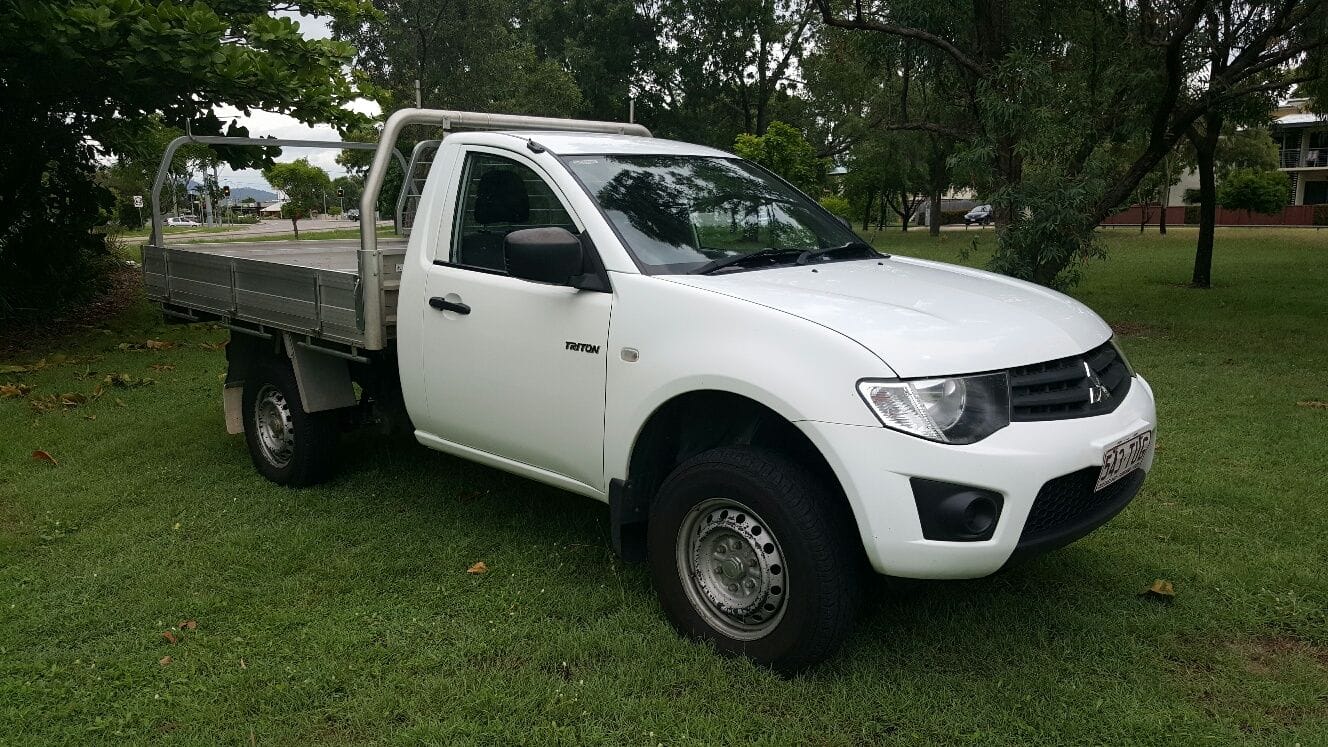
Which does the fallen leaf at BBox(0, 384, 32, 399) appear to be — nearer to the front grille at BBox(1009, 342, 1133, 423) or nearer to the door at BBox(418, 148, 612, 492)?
the door at BBox(418, 148, 612, 492)

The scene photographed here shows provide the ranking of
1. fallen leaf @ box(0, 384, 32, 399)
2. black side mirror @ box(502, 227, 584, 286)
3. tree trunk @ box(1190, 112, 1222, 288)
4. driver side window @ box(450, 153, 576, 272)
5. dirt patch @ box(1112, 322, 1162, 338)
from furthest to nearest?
tree trunk @ box(1190, 112, 1222, 288)
dirt patch @ box(1112, 322, 1162, 338)
fallen leaf @ box(0, 384, 32, 399)
driver side window @ box(450, 153, 576, 272)
black side mirror @ box(502, 227, 584, 286)

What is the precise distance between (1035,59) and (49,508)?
31.0 ft

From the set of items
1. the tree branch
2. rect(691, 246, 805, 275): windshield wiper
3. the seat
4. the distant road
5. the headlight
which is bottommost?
the distant road

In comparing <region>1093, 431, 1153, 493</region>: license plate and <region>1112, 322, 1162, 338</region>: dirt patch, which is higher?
<region>1093, 431, 1153, 493</region>: license plate

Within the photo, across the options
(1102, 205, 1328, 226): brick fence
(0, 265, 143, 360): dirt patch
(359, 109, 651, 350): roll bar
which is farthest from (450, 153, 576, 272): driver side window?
(1102, 205, 1328, 226): brick fence

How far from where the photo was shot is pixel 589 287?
4035 mm

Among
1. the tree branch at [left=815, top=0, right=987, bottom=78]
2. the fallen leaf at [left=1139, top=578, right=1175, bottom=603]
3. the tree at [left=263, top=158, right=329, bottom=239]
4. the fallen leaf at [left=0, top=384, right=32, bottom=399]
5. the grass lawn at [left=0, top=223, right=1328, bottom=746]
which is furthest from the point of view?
the tree at [left=263, top=158, right=329, bottom=239]

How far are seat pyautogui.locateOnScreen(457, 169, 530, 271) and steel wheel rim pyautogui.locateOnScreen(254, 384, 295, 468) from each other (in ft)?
6.29

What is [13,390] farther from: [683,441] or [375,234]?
[683,441]

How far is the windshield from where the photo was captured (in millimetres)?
4180

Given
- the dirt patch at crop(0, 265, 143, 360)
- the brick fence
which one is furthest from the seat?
the brick fence

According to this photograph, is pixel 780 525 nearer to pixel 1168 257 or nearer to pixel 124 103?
pixel 124 103

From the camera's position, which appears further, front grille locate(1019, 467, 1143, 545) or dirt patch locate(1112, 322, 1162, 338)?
dirt patch locate(1112, 322, 1162, 338)

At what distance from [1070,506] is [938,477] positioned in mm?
608
